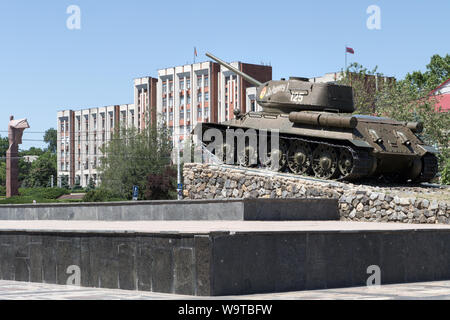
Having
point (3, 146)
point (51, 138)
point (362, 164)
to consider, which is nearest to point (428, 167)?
point (362, 164)

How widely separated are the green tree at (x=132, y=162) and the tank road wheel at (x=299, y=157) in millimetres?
39985

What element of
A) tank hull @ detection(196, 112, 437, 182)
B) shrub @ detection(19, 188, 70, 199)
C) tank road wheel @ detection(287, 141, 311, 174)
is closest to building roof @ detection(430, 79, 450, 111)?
tank hull @ detection(196, 112, 437, 182)

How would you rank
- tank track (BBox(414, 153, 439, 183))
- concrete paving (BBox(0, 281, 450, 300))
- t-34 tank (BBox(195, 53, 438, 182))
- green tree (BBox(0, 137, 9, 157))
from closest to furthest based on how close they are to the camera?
concrete paving (BBox(0, 281, 450, 300)), t-34 tank (BBox(195, 53, 438, 182)), tank track (BBox(414, 153, 439, 183)), green tree (BBox(0, 137, 9, 157))

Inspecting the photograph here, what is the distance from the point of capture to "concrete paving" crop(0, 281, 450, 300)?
339 inches

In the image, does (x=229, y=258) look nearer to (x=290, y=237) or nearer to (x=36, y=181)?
(x=290, y=237)

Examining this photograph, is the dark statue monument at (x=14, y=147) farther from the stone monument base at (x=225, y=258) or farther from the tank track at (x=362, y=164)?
the stone monument base at (x=225, y=258)

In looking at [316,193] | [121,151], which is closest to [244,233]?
[316,193]

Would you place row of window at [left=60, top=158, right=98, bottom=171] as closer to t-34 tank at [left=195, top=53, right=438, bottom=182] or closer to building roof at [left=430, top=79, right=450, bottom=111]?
building roof at [left=430, top=79, right=450, bottom=111]

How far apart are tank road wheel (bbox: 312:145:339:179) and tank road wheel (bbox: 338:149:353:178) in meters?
0.17

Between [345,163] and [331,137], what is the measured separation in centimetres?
95

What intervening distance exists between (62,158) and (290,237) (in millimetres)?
117781

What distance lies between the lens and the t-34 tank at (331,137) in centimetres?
2255

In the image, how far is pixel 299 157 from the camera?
24391 mm

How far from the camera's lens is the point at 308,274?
31.8 ft
